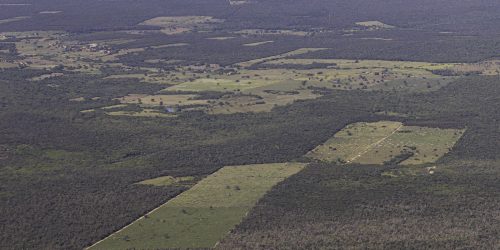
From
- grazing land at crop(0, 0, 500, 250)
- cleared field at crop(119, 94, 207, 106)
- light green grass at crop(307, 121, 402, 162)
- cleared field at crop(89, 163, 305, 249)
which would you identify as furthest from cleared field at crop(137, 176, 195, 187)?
cleared field at crop(119, 94, 207, 106)

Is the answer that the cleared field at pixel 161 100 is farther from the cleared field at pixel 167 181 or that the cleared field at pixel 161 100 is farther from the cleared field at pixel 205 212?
the cleared field at pixel 167 181

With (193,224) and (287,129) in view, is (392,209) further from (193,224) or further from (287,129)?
(287,129)

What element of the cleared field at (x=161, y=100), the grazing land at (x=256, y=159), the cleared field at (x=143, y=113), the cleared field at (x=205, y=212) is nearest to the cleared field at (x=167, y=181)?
the grazing land at (x=256, y=159)

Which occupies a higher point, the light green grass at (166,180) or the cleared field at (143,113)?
the light green grass at (166,180)

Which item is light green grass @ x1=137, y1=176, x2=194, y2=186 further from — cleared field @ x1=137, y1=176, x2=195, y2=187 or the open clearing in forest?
the open clearing in forest

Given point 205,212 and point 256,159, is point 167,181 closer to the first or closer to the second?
point 256,159

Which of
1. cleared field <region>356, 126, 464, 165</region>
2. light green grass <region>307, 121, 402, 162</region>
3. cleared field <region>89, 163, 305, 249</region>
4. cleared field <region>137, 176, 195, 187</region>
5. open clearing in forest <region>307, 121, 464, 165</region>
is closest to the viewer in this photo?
cleared field <region>89, 163, 305, 249</region>

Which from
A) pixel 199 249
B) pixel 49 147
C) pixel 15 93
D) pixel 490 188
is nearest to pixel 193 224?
pixel 199 249
